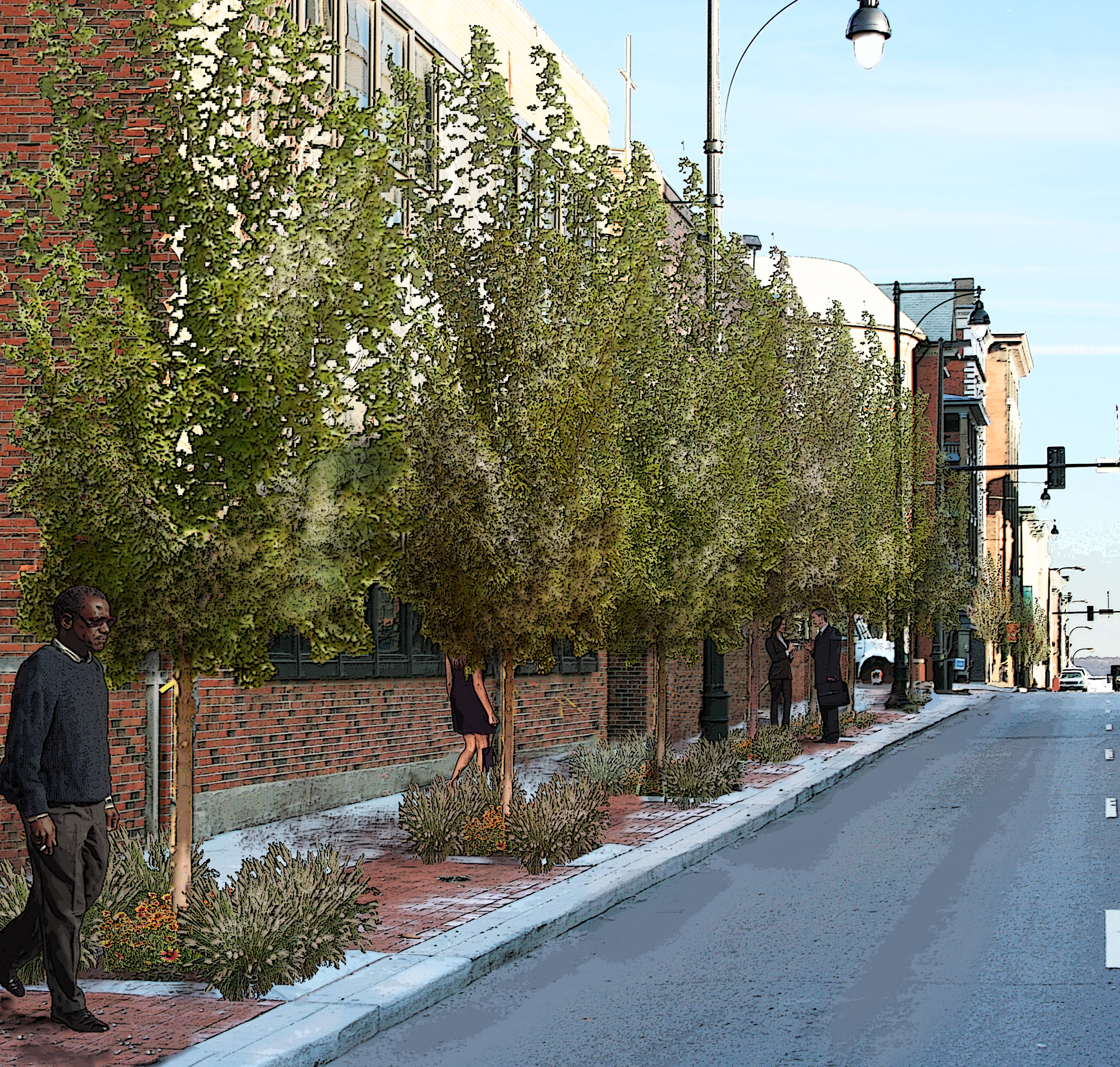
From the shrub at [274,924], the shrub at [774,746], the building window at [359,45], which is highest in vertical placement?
the building window at [359,45]

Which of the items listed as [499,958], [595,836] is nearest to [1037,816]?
[595,836]

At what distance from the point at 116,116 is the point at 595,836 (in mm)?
6893

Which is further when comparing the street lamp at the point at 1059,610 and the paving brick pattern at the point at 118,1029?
the street lamp at the point at 1059,610

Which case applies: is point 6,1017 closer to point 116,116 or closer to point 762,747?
point 116,116

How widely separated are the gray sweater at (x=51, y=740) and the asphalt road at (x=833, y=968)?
5.78ft

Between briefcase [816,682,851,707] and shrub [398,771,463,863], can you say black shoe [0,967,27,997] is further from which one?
briefcase [816,682,851,707]

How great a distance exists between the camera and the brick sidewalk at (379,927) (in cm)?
737

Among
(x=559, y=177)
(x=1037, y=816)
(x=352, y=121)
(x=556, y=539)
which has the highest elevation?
(x=559, y=177)

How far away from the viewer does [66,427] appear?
29.6 feet

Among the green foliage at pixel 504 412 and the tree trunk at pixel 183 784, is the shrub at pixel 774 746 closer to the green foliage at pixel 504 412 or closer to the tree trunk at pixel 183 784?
the green foliage at pixel 504 412

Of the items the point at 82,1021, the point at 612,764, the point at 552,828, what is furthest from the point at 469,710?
the point at 82,1021

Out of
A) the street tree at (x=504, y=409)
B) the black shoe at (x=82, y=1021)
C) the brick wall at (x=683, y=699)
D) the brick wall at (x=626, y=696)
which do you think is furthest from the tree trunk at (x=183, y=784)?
the brick wall at (x=683, y=699)

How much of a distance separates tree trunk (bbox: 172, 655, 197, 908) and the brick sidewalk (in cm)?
111

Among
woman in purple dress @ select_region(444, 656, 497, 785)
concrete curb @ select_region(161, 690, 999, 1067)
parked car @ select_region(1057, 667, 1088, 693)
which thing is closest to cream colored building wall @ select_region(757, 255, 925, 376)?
parked car @ select_region(1057, 667, 1088, 693)
